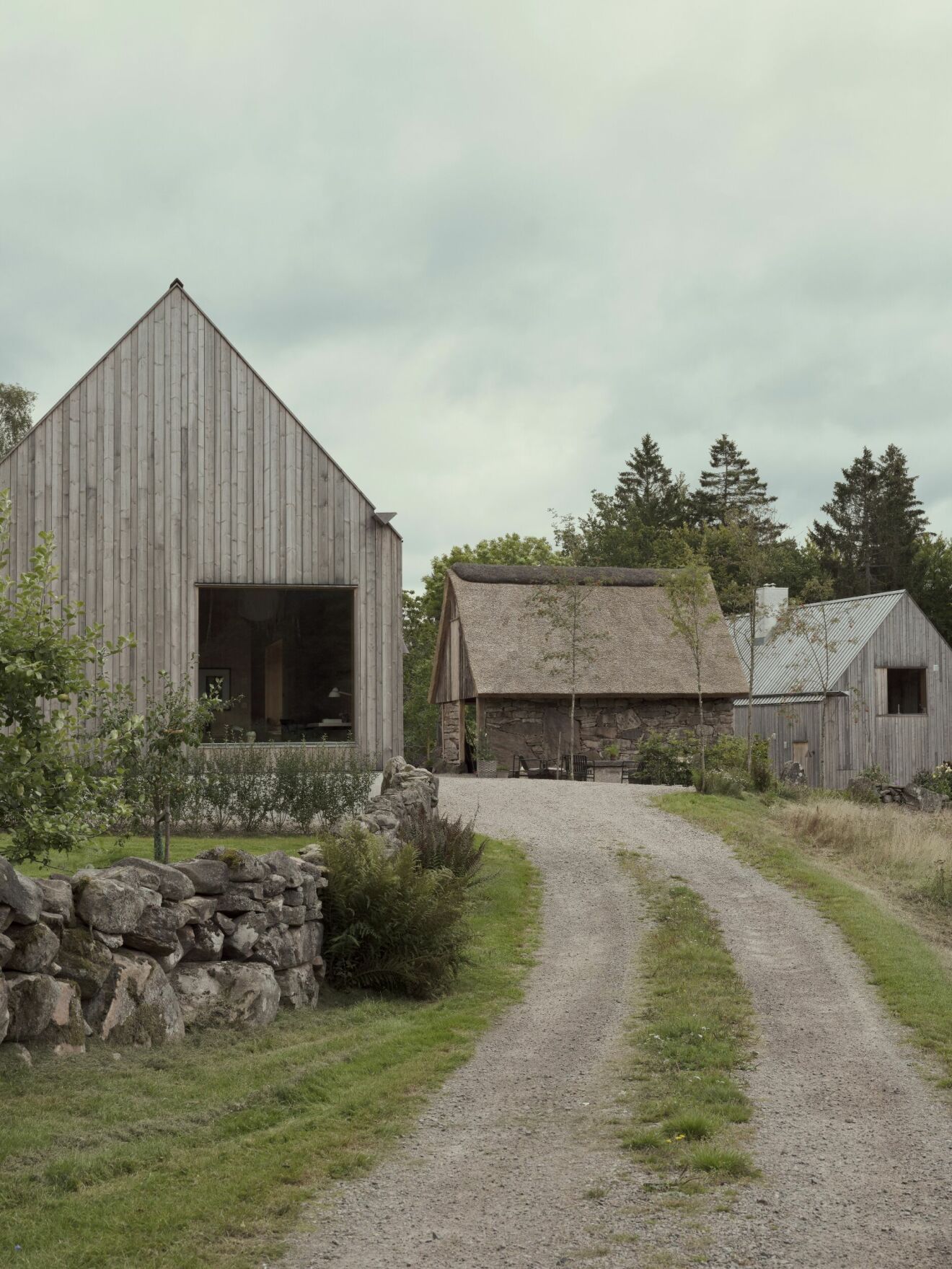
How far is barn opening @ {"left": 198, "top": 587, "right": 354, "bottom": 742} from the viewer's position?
19438mm

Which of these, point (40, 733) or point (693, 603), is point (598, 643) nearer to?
point (693, 603)

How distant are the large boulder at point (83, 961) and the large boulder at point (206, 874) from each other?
98cm

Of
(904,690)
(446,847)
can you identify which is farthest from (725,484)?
(446,847)

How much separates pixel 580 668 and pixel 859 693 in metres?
9.49

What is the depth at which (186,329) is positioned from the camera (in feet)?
63.2

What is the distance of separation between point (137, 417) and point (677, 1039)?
567 inches

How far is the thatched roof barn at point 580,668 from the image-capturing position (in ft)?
95.4

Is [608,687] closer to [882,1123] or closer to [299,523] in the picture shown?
[299,523]

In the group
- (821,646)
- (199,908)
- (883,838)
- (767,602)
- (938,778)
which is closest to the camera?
(199,908)

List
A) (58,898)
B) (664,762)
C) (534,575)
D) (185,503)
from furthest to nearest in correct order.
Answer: (534,575)
(664,762)
(185,503)
(58,898)

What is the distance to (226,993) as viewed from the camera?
796 cm

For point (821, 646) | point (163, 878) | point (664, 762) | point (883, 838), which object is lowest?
point (883, 838)

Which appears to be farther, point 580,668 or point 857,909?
point 580,668

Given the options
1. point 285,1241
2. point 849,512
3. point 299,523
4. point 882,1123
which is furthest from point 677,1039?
point 849,512
